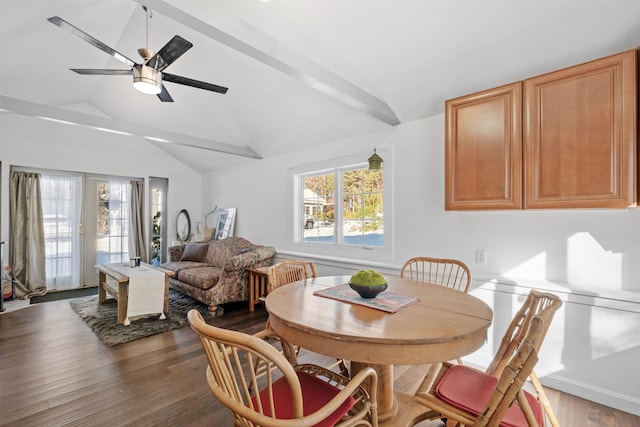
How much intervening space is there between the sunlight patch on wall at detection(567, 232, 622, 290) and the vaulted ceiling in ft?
4.15

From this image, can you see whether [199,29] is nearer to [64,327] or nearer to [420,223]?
[420,223]

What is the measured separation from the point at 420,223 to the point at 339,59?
1.73 m

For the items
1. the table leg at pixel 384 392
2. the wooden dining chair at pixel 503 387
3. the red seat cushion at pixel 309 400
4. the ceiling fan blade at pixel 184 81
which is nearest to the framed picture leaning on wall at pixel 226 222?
the ceiling fan blade at pixel 184 81

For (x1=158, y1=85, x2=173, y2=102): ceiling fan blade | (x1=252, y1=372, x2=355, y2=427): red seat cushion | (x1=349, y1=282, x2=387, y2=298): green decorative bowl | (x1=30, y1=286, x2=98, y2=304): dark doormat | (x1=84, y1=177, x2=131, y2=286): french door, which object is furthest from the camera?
(x1=84, y1=177, x2=131, y2=286): french door

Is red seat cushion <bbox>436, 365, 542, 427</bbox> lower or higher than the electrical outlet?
lower

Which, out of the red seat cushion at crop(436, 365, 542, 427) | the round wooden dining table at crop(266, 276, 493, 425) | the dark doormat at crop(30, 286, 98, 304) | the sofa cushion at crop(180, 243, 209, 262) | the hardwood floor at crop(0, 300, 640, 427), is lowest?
the dark doormat at crop(30, 286, 98, 304)

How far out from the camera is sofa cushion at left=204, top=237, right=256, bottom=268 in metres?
4.57

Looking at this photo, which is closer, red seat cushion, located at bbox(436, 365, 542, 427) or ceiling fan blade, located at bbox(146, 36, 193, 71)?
red seat cushion, located at bbox(436, 365, 542, 427)

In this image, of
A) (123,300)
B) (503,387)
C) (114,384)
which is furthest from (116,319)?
(503,387)

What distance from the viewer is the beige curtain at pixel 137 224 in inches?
221

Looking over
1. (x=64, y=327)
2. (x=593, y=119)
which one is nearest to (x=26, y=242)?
(x=64, y=327)

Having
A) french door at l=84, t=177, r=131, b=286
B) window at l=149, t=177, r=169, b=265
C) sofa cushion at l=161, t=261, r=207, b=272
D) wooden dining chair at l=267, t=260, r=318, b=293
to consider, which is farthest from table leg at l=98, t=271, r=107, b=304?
wooden dining chair at l=267, t=260, r=318, b=293

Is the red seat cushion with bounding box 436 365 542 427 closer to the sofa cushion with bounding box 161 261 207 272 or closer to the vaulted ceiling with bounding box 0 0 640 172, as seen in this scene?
the vaulted ceiling with bounding box 0 0 640 172

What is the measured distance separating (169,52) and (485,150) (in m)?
2.50
